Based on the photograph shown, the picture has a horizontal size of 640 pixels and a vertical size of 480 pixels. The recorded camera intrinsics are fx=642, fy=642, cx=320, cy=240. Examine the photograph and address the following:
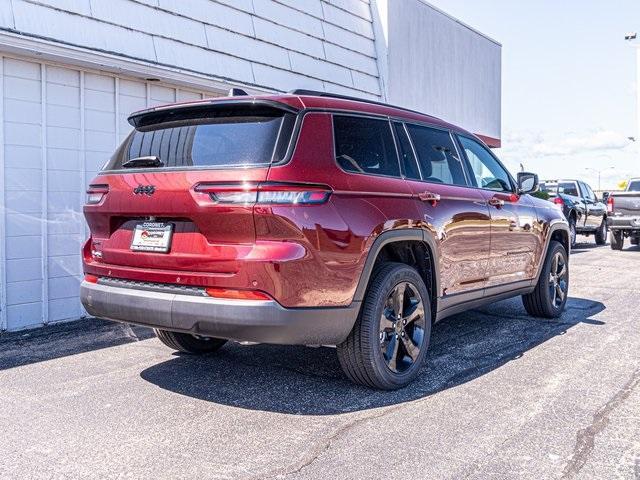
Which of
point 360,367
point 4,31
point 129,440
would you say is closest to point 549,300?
point 360,367

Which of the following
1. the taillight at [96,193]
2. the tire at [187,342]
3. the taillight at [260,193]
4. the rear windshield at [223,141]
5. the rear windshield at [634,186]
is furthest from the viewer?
the rear windshield at [634,186]

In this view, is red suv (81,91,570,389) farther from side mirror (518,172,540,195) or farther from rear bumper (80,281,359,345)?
side mirror (518,172,540,195)

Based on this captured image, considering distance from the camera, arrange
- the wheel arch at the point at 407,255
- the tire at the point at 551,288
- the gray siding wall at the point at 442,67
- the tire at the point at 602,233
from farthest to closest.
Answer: the tire at the point at 602,233 < the gray siding wall at the point at 442,67 < the tire at the point at 551,288 < the wheel arch at the point at 407,255

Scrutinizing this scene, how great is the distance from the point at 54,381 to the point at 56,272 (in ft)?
7.29

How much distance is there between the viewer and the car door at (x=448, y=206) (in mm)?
4543

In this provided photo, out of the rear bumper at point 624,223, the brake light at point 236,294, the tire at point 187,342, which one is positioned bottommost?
the tire at point 187,342

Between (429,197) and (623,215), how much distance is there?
1247 centimetres

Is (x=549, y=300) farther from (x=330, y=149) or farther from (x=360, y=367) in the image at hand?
(x=330, y=149)

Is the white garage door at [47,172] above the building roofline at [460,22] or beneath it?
beneath

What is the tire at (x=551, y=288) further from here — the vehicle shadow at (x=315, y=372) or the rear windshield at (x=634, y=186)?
the rear windshield at (x=634, y=186)

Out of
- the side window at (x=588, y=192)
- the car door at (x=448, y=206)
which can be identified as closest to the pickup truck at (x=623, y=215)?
the side window at (x=588, y=192)

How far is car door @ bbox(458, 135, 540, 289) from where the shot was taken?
5430 millimetres

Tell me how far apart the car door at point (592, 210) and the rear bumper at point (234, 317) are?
1518cm

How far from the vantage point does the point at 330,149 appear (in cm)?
382
